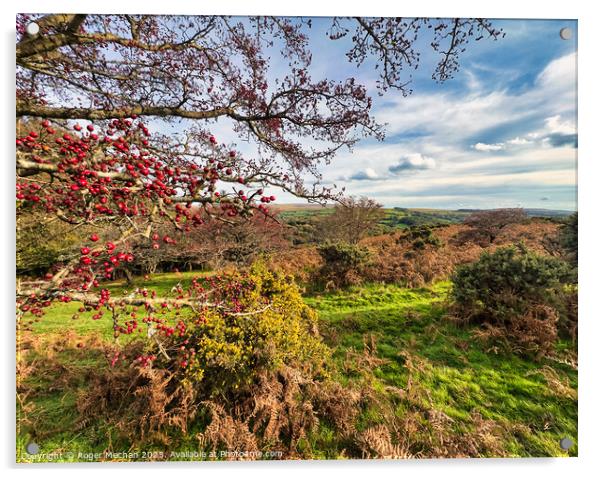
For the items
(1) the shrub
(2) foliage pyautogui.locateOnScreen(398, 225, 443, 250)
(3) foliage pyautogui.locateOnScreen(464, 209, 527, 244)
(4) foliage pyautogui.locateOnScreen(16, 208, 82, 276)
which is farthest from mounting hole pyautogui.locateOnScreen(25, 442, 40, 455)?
(3) foliage pyautogui.locateOnScreen(464, 209, 527, 244)

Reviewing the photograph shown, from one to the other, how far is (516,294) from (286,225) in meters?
4.04

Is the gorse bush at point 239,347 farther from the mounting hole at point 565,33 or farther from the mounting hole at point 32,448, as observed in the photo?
the mounting hole at point 565,33

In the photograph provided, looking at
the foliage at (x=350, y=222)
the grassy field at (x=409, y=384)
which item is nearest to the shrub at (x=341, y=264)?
the foliage at (x=350, y=222)

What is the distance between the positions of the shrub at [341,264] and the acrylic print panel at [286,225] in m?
1.14

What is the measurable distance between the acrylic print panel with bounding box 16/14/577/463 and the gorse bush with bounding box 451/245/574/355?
3cm

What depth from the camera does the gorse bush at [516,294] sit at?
346cm

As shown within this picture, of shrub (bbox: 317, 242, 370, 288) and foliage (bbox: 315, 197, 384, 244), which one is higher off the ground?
foliage (bbox: 315, 197, 384, 244)

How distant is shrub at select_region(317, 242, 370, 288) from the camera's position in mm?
4918

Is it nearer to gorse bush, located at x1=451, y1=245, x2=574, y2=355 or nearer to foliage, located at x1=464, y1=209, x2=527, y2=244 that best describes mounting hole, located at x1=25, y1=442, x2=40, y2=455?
gorse bush, located at x1=451, y1=245, x2=574, y2=355

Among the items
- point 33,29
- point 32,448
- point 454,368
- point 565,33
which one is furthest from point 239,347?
point 565,33

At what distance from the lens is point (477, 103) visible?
3125 millimetres

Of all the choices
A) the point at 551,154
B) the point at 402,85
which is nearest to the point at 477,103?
the point at 402,85

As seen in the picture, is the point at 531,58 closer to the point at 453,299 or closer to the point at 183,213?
the point at 453,299

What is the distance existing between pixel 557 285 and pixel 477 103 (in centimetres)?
304
